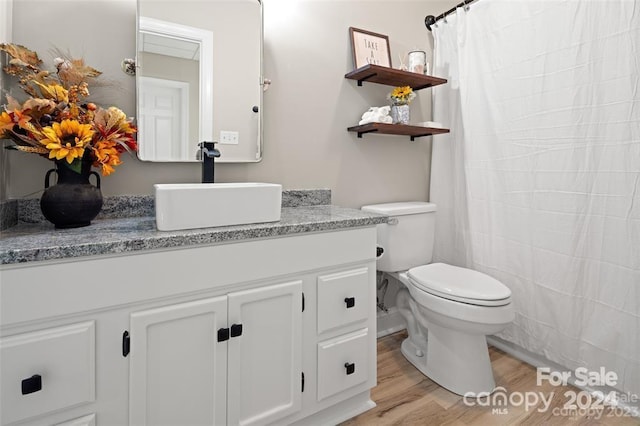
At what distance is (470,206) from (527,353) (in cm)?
84

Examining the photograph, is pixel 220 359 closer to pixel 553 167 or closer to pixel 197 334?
pixel 197 334

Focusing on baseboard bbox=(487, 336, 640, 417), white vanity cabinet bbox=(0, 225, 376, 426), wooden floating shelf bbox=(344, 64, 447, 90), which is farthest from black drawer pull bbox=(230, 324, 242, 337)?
baseboard bbox=(487, 336, 640, 417)

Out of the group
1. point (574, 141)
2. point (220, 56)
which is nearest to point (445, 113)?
point (574, 141)

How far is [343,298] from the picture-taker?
4.35 feet

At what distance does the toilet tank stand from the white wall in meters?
0.22

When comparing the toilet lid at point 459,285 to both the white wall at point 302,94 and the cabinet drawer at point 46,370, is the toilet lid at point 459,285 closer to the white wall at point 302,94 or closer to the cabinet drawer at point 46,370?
the white wall at point 302,94

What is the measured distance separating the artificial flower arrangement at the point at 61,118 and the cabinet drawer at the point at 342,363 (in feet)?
3.30

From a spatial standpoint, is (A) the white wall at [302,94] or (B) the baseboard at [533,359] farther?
(B) the baseboard at [533,359]

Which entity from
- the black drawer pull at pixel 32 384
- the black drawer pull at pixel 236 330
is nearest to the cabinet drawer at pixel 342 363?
the black drawer pull at pixel 236 330

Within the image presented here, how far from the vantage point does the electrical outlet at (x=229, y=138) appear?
151 centimetres

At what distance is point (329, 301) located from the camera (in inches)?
51.0

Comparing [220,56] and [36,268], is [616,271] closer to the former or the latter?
[220,56]

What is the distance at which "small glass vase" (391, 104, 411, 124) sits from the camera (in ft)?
6.21

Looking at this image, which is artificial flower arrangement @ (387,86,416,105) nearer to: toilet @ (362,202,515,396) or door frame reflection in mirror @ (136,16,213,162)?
toilet @ (362,202,515,396)
